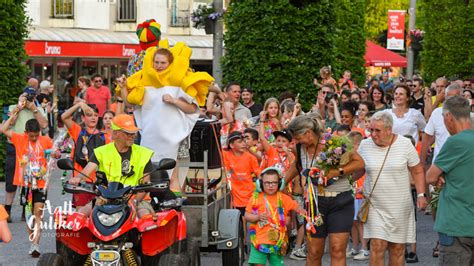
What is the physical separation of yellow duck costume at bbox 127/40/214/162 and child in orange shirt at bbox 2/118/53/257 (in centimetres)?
209

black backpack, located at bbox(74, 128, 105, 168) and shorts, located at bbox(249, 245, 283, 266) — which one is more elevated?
black backpack, located at bbox(74, 128, 105, 168)

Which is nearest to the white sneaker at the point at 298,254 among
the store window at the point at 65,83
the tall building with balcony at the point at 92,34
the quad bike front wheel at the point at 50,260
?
the quad bike front wheel at the point at 50,260

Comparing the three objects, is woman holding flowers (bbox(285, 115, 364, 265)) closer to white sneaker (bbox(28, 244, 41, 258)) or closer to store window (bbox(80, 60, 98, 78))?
white sneaker (bbox(28, 244, 41, 258))

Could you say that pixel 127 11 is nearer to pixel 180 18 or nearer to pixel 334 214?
pixel 180 18

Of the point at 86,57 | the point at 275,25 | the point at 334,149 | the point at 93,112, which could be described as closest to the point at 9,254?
the point at 93,112

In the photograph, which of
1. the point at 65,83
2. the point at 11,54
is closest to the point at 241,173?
the point at 11,54

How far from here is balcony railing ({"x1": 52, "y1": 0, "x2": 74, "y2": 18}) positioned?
4125 cm

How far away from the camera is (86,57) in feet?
141

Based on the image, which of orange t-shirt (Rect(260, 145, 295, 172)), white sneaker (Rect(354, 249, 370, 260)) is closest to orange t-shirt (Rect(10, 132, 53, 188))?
orange t-shirt (Rect(260, 145, 295, 172))

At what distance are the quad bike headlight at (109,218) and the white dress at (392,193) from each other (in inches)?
99.2

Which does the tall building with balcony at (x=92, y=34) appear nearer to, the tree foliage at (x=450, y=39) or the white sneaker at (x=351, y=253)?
the tree foliage at (x=450, y=39)

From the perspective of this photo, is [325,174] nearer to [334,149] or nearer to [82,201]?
[334,149]

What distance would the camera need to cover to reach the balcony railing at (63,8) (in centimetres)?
4125

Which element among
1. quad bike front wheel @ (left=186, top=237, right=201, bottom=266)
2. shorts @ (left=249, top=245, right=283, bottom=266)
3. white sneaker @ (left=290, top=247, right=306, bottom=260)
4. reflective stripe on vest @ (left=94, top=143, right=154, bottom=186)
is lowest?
white sneaker @ (left=290, top=247, right=306, bottom=260)
